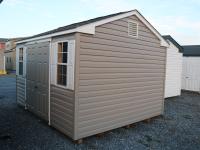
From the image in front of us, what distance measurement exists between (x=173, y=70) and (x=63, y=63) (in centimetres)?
738

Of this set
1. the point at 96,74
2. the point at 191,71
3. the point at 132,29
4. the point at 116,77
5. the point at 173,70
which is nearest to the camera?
the point at 96,74

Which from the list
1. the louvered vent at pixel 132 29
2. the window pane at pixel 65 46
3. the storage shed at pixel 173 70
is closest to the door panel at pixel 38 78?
the window pane at pixel 65 46

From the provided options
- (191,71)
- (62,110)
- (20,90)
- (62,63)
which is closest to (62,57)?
(62,63)

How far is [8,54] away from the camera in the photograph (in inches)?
1264

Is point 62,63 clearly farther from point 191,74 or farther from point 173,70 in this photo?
point 191,74

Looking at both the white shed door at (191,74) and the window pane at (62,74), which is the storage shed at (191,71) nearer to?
the white shed door at (191,74)

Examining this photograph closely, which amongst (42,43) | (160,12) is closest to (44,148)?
(42,43)

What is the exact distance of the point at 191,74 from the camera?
12.2m

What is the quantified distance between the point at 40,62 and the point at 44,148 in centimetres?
274

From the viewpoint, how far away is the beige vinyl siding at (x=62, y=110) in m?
4.16

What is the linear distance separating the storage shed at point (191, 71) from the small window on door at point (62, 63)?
1044 cm

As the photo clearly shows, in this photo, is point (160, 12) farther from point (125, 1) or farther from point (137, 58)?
point (137, 58)

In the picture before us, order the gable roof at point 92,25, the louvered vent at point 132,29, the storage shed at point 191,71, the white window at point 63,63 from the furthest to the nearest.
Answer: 1. the storage shed at point 191,71
2. the louvered vent at point 132,29
3. the white window at point 63,63
4. the gable roof at point 92,25

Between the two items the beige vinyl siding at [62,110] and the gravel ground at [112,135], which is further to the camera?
the beige vinyl siding at [62,110]
